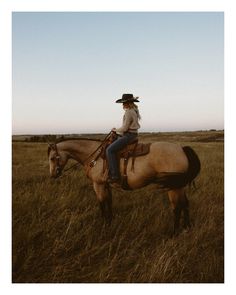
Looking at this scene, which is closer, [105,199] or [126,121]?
[126,121]

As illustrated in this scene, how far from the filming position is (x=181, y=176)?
180 inches

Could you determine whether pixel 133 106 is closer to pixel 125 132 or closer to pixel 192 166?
pixel 125 132

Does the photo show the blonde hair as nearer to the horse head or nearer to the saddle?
the saddle

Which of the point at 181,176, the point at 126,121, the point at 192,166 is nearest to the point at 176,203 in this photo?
the point at 181,176

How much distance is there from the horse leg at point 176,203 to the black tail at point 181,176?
0.38 feet

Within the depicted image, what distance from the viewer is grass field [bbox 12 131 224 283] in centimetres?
396

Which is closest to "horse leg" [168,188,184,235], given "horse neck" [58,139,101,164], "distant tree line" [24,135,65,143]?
"horse neck" [58,139,101,164]

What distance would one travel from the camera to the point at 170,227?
182 inches

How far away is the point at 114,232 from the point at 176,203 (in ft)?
3.56

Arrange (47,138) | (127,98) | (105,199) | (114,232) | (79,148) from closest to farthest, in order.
Answer: (114,232), (127,98), (105,199), (79,148), (47,138)

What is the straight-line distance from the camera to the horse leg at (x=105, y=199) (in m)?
4.73

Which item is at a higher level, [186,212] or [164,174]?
[164,174]

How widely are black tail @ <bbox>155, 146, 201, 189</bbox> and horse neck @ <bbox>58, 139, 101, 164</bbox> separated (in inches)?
51.7
